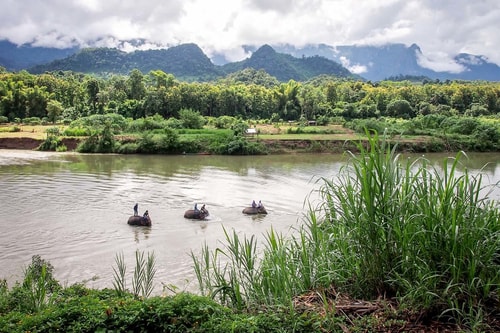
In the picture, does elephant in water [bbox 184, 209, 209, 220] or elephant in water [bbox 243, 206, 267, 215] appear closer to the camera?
elephant in water [bbox 184, 209, 209, 220]

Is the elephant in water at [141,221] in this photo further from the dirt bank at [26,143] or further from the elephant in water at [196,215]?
the dirt bank at [26,143]

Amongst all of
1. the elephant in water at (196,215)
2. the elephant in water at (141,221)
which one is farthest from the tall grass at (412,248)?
the elephant in water at (196,215)

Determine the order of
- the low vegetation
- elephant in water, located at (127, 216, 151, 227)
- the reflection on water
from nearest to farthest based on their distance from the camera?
1. the low vegetation
2. the reflection on water
3. elephant in water, located at (127, 216, 151, 227)

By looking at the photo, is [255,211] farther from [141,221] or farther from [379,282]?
[379,282]

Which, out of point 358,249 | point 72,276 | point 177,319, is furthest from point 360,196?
point 72,276

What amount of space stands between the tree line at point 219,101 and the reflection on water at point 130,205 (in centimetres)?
2955

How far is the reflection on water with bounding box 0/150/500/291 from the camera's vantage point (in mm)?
11781

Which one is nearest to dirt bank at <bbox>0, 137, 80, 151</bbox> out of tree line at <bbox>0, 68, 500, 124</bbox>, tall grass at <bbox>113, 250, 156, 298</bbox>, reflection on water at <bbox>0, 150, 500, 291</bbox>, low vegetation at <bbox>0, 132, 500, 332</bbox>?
reflection on water at <bbox>0, 150, 500, 291</bbox>

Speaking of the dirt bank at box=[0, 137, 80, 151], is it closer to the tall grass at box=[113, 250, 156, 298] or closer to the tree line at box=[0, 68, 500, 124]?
the tree line at box=[0, 68, 500, 124]

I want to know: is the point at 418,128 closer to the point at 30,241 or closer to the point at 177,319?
the point at 30,241

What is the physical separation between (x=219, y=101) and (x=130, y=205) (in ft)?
173

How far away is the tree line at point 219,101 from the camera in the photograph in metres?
64.4

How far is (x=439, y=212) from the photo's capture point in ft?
12.9

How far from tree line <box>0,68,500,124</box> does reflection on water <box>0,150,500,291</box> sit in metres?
29.6
